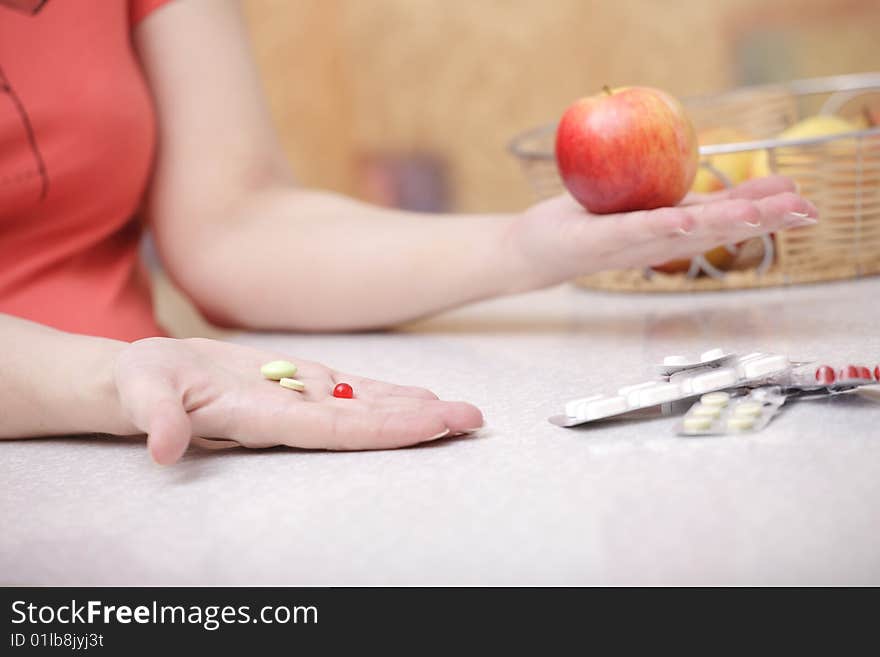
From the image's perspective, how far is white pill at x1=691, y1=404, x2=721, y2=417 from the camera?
1.83 ft

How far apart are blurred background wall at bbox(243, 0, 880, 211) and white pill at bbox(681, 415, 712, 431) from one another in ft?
8.43

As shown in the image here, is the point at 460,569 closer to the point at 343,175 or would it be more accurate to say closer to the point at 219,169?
the point at 219,169

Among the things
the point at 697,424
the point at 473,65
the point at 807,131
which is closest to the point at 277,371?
the point at 697,424

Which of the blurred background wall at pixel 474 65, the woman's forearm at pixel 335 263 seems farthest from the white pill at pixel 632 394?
the blurred background wall at pixel 474 65

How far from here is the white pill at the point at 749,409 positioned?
1.82ft

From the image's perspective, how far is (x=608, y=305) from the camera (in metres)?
1.06

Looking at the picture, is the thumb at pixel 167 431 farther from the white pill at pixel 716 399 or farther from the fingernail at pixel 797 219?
the fingernail at pixel 797 219

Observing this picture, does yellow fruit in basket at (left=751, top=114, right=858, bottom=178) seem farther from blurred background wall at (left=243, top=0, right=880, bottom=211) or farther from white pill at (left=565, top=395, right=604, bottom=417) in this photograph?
blurred background wall at (left=243, top=0, right=880, bottom=211)

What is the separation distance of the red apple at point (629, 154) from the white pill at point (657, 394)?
0.34 meters

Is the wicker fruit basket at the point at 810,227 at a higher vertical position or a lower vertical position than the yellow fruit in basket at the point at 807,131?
lower

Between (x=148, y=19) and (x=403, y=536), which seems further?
(x=148, y=19)

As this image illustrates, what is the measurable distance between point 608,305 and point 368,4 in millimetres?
2489

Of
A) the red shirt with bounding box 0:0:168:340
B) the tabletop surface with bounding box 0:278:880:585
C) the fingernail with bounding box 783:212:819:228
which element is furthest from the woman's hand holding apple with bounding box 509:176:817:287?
the red shirt with bounding box 0:0:168:340
